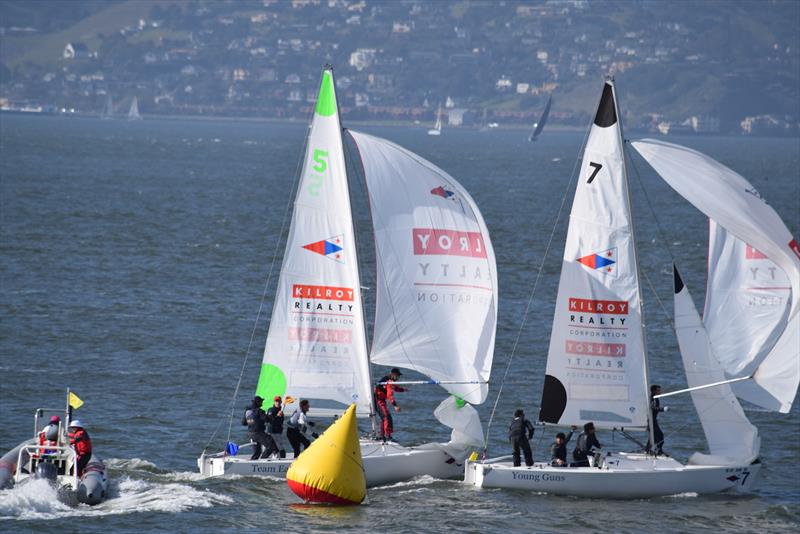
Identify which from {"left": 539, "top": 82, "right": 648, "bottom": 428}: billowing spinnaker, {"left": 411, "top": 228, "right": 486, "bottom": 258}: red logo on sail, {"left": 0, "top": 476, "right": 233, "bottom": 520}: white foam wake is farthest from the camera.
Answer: {"left": 411, "top": 228, "right": 486, "bottom": 258}: red logo on sail

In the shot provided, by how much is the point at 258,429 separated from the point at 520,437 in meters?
5.42

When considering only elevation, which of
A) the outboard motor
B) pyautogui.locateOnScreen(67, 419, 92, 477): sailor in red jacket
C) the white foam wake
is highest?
pyautogui.locateOnScreen(67, 419, 92, 477): sailor in red jacket

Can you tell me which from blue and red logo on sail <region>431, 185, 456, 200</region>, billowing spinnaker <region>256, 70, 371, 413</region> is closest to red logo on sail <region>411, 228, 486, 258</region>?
blue and red logo on sail <region>431, 185, 456, 200</region>

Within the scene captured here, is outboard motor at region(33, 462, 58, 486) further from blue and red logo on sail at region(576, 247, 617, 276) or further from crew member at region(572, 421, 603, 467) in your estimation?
blue and red logo on sail at region(576, 247, 617, 276)

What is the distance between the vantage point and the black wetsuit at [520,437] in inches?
1250

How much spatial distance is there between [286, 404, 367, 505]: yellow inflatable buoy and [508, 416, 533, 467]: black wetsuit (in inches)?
137

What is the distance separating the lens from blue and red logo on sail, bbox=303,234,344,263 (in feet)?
109

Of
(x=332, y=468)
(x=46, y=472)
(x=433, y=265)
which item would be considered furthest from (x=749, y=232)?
(x=46, y=472)

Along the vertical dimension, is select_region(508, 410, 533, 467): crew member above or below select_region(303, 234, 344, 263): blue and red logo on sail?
below

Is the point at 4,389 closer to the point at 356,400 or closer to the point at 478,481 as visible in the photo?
the point at 356,400

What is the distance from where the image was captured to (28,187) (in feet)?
364

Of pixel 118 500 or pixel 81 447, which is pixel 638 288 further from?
pixel 81 447

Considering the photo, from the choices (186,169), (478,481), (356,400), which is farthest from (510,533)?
(186,169)

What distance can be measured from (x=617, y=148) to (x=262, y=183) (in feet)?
329
